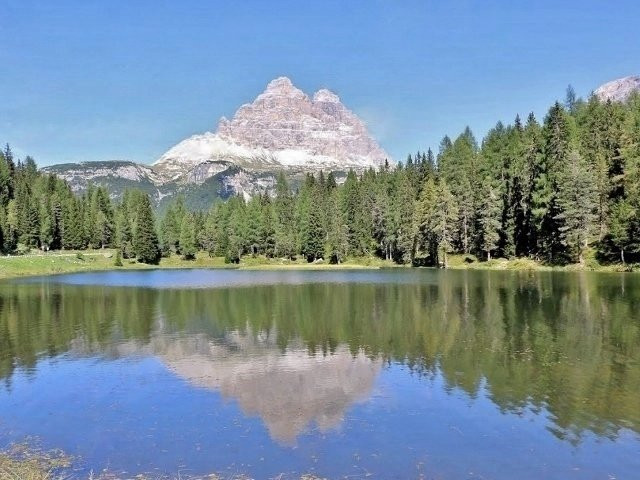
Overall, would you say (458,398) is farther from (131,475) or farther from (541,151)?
(541,151)

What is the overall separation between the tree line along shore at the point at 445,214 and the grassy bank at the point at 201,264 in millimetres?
782

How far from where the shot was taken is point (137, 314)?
53.9m

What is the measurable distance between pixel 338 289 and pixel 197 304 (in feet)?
67.6

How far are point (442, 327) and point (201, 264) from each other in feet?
448

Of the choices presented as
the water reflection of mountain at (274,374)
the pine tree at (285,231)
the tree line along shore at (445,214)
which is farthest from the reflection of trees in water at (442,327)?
the pine tree at (285,231)

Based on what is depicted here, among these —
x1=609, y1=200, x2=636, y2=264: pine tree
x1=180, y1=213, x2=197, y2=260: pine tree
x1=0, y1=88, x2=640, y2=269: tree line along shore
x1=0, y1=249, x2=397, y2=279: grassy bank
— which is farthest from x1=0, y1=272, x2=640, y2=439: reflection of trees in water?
x1=180, y1=213, x2=197, y2=260: pine tree

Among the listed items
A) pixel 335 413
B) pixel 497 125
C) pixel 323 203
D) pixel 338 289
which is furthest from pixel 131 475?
pixel 497 125

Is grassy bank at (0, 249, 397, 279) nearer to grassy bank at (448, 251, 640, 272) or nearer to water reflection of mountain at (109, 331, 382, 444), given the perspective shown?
grassy bank at (448, 251, 640, 272)

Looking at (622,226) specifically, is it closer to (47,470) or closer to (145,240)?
(47,470)

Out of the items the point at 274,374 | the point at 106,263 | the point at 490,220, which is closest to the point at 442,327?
the point at 274,374

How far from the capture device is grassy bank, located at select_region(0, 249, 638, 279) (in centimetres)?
10136

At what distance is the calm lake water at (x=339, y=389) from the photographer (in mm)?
17547

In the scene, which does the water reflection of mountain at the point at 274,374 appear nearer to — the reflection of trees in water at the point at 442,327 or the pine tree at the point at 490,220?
the reflection of trees in water at the point at 442,327

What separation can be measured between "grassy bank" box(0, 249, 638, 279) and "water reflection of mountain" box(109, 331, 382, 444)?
70.7 meters
